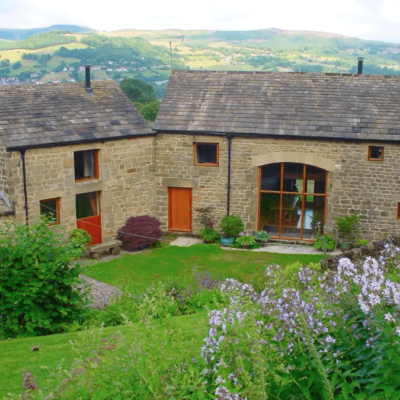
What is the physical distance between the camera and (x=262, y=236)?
2184 cm

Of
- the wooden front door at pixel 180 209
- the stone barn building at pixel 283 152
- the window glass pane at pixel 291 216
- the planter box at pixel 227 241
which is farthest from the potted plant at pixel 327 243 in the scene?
the wooden front door at pixel 180 209

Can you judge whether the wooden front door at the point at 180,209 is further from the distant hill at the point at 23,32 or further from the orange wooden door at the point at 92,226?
the distant hill at the point at 23,32

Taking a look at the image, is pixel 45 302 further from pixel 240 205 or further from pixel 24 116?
pixel 240 205

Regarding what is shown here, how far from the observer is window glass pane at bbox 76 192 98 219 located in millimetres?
20891

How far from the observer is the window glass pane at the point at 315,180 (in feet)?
70.3

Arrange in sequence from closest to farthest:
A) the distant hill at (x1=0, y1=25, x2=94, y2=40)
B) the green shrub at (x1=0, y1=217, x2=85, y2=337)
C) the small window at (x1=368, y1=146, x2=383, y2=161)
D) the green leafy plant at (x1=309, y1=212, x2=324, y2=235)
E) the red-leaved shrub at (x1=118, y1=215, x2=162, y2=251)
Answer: the green shrub at (x1=0, y1=217, x2=85, y2=337), the small window at (x1=368, y1=146, x2=383, y2=161), the red-leaved shrub at (x1=118, y1=215, x2=162, y2=251), the green leafy plant at (x1=309, y1=212, x2=324, y2=235), the distant hill at (x1=0, y1=25, x2=94, y2=40)

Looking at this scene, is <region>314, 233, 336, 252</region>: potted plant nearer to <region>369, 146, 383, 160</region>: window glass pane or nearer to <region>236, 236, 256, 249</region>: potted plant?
<region>236, 236, 256, 249</region>: potted plant

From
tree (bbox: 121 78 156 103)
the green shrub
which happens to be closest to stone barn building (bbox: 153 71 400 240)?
the green shrub

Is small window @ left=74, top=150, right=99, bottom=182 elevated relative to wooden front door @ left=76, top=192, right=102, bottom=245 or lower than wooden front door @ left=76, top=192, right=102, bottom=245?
elevated

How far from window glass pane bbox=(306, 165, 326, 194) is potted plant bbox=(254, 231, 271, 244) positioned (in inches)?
87.4

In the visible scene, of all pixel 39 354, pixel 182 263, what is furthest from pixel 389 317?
pixel 182 263

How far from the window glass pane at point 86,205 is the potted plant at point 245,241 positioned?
5293 mm

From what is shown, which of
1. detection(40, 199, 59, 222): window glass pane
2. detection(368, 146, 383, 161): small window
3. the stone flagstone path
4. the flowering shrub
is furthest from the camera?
detection(368, 146, 383, 161): small window

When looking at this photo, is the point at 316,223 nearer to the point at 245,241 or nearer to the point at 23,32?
the point at 245,241
